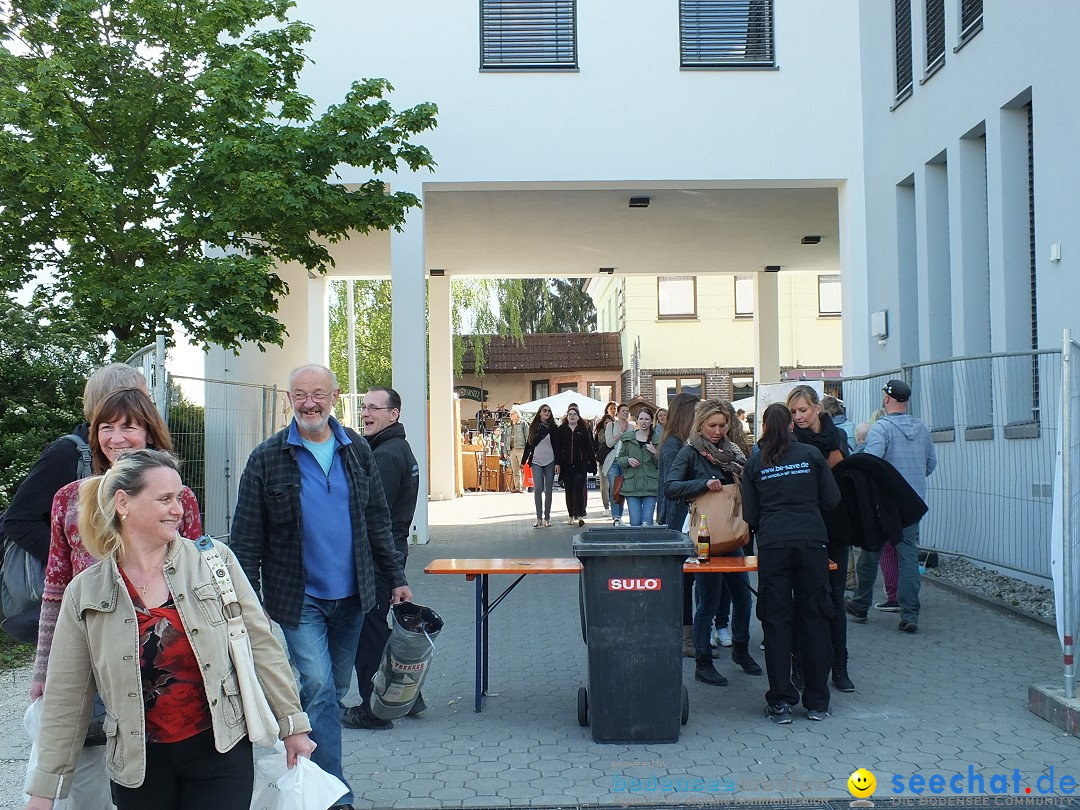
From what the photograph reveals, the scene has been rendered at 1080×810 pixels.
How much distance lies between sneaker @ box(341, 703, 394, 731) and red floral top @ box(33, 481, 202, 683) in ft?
10.2

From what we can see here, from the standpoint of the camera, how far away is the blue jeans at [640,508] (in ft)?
42.2

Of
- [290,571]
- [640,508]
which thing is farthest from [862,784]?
[640,508]

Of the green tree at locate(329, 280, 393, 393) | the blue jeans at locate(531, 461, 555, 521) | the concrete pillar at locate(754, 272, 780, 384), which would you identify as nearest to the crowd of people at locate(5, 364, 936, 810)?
the blue jeans at locate(531, 461, 555, 521)

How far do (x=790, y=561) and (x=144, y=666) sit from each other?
4.16 m

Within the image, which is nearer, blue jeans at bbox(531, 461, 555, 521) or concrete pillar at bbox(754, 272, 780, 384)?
blue jeans at bbox(531, 461, 555, 521)

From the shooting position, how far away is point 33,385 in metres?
9.85

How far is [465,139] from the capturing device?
1527cm

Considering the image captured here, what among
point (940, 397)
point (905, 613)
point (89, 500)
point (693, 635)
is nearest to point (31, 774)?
point (89, 500)

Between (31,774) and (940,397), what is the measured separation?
1000 cm

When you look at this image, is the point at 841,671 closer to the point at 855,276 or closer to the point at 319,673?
the point at 319,673

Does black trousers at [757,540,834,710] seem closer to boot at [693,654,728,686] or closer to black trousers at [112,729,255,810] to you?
boot at [693,654,728,686]

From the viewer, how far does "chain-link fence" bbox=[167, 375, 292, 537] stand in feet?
34.7

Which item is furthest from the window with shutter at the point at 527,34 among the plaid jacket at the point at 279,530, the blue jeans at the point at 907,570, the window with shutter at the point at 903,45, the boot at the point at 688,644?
the plaid jacket at the point at 279,530

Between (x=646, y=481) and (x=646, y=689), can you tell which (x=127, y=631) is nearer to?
(x=646, y=689)
